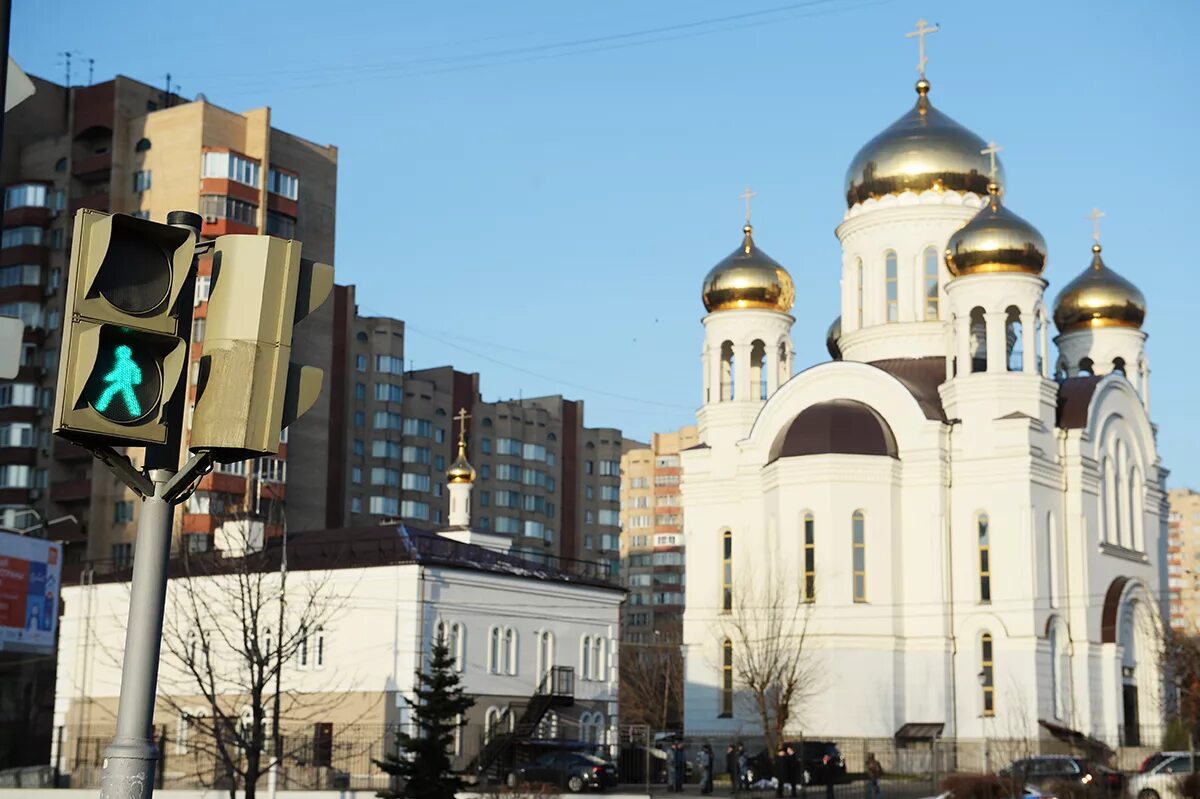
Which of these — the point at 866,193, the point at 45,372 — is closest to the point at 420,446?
the point at 45,372

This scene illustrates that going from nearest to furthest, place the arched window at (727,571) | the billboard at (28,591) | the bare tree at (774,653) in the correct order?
1. the billboard at (28,591)
2. the bare tree at (774,653)
3. the arched window at (727,571)

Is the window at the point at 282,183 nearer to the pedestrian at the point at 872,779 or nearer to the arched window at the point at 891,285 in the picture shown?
the arched window at the point at 891,285

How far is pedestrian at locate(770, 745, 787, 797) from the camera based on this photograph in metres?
30.3

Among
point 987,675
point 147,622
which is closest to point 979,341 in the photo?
point 987,675

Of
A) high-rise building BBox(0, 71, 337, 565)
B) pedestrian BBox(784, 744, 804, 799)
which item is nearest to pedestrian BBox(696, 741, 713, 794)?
pedestrian BBox(784, 744, 804, 799)

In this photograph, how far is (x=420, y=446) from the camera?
76.0 m

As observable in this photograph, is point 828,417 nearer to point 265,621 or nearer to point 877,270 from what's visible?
point 877,270

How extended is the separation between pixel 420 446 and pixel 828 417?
3934cm

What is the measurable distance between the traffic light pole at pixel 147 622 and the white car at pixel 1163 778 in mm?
23776

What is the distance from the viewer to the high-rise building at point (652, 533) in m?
96.8

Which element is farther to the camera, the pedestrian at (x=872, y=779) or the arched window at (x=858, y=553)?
the arched window at (x=858, y=553)

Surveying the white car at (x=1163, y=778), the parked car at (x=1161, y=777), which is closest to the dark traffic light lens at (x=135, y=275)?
the parked car at (x=1161, y=777)

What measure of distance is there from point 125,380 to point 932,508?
3634cm

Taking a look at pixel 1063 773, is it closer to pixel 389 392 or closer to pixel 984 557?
pixel 984 557
